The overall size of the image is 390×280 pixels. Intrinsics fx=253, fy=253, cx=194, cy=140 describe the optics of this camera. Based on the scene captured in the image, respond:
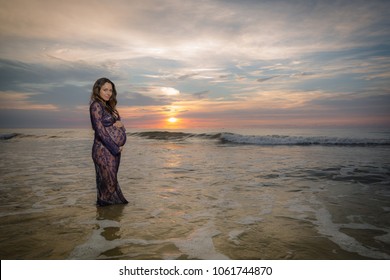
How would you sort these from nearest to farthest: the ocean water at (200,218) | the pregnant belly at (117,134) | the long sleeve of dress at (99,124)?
the ocean water at (200,218), the long sleeve of dress at (99,124), the pregnant belly at (117,134)

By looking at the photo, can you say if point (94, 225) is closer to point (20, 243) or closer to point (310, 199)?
point (20, 243)

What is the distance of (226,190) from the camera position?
21.4ft

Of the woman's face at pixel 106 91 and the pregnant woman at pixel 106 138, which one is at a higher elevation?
the woman's face at pixel 106 91

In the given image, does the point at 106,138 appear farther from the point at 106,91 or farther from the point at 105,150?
the point at 106,91

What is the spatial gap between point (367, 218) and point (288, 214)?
53.1 inches

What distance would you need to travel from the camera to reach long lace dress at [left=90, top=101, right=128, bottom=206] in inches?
189

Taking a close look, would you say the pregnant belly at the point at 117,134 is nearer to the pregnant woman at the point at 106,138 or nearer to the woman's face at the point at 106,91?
the pregnant woman at the point at 106,138

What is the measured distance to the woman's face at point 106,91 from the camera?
479 cm

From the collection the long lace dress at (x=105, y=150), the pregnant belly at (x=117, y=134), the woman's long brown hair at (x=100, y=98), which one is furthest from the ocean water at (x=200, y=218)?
the woman's long brown hair at (x=100, y=98)

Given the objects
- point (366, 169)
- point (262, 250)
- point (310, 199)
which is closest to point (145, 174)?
point (310, 199)

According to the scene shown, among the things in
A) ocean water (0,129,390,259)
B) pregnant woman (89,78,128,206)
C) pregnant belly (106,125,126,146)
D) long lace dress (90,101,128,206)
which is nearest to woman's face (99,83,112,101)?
pregnant woman (89,78,128,206)

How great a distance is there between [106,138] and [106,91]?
0.90 metres

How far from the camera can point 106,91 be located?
4809 mm

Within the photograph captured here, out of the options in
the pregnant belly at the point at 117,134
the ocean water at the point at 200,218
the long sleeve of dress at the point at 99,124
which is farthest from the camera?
the pregnant belly at the point at 117,134
